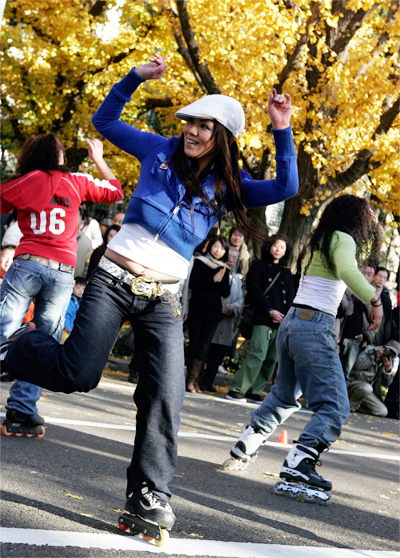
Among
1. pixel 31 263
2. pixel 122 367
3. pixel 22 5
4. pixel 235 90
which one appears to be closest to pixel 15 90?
pixel 22 5

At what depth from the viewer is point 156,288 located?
3266 mm

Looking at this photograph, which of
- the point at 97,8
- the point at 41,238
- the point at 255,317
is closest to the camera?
the point at 41,238

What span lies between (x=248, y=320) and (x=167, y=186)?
6.24 metres

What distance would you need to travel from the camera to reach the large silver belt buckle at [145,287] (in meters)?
3.23

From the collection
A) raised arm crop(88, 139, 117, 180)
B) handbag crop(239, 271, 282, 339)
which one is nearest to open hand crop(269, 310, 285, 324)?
handbag crop(239, 271, 282, 339)

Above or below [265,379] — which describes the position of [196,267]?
above

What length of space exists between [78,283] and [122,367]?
2.10 m

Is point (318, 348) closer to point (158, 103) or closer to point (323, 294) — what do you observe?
point (323, 294)

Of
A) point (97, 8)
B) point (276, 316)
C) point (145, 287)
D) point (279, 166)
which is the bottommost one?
point (276, 316)

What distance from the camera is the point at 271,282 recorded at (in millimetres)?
9438

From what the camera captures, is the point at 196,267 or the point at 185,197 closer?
the point at 185,197

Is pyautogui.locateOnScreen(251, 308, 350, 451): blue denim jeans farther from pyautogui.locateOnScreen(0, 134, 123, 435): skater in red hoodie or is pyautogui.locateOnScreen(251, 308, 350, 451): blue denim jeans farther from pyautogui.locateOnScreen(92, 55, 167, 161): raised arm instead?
pyautogui.locateOnScreen(92, 55, 167, 161): raised arm

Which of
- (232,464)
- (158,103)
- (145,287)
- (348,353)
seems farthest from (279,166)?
(158,103)

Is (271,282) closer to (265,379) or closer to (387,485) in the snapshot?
(265,379)
